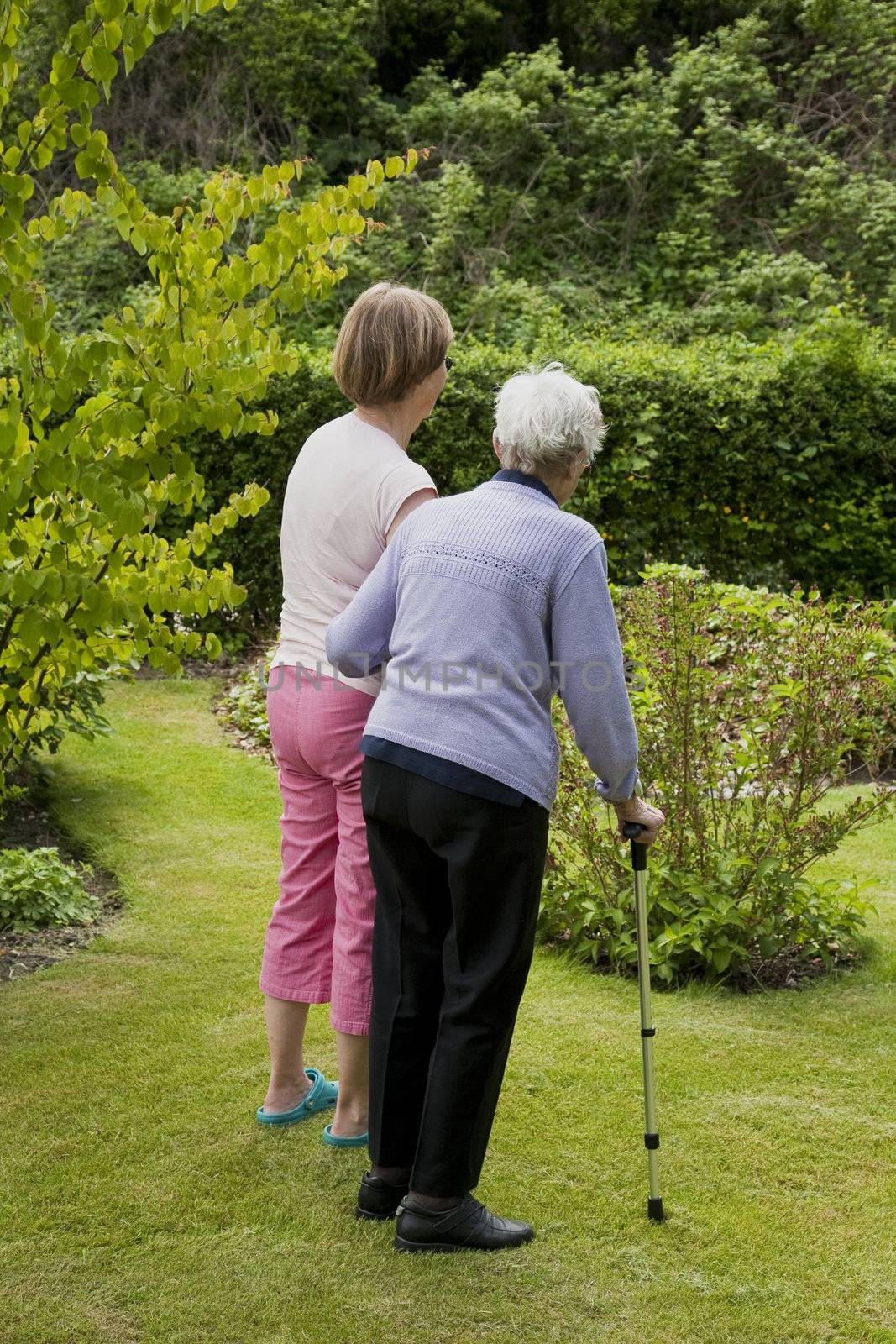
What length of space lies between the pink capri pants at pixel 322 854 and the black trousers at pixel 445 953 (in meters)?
0.24

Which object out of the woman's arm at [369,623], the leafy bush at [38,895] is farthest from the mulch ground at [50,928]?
the woman's arm at [369,623]

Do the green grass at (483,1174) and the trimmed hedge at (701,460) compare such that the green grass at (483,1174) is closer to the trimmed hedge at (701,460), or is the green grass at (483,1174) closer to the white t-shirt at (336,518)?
the white t-shirt at (336,518)

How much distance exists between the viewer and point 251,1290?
270cm

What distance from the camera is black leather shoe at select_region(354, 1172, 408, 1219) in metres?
2.93

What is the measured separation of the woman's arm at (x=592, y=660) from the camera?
8.64 ft

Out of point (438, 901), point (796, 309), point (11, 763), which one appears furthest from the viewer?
point (796, 309)

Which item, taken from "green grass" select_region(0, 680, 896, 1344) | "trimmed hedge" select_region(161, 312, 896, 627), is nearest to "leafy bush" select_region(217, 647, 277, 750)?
"trimmed hedge" select_region(161, 312, 896, 627)

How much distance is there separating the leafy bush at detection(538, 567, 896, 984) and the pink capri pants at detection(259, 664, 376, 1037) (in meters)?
1.50

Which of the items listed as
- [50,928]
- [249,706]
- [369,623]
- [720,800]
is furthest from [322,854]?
[249,706]

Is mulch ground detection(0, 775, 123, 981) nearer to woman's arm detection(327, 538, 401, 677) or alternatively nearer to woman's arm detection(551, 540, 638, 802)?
woman's arm detection(327, 538, 401, 677)

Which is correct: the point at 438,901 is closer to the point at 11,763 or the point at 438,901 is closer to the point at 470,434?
the point at 11,763

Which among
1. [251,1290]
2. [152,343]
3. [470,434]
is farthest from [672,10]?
[251,1290]

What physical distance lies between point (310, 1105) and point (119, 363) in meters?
1.97

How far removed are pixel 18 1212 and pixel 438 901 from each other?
4.07 feet
